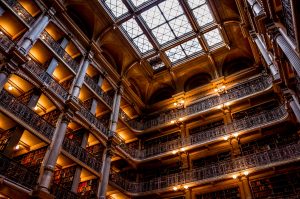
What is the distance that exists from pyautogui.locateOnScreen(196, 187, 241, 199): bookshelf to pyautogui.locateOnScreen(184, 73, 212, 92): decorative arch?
912 centimetres

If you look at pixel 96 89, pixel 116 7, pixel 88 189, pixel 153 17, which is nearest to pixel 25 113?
pixel 88 189

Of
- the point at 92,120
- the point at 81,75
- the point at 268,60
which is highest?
the point at 81,75

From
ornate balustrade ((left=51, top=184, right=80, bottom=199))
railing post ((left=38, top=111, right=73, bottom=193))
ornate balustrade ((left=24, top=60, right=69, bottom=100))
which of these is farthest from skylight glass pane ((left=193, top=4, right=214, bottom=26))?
ornate balustrade ((left=51, top=184, right=80, bottom=199))

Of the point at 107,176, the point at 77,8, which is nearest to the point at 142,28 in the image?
the point at 77,8

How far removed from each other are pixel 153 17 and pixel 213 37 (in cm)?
475

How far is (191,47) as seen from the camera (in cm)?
2027

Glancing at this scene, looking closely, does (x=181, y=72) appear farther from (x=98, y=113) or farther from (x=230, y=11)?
(x=98, y=113)

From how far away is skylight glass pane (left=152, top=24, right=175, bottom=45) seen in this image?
1903cm

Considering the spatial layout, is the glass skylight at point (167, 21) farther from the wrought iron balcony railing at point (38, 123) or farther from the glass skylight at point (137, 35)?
the wrought iron balcony railing at point (38, 123)

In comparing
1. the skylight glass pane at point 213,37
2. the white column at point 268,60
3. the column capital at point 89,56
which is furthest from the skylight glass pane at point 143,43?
the white column at point 268,60

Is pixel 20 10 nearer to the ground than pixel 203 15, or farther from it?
nearer to the ground

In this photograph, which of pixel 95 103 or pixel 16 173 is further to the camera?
pixel 95 103

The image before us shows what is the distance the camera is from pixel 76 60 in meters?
17.0

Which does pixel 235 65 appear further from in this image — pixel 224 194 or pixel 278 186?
pixel 224 194
